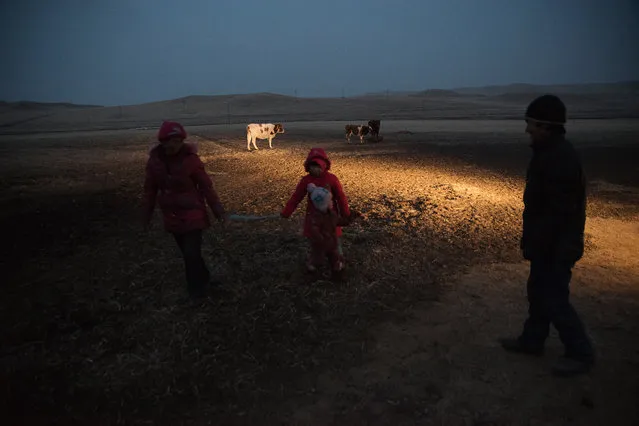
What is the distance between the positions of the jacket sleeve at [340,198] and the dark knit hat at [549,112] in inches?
81.2

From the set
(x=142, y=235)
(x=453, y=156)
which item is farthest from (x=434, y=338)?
(x=453, y=156)

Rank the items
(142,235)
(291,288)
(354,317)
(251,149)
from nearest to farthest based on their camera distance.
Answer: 1. (354,317)
2. (291,288)
3. (142,235)
4. (251,149)

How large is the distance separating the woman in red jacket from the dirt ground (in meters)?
0.95

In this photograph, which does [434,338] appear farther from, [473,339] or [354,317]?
[354,317]

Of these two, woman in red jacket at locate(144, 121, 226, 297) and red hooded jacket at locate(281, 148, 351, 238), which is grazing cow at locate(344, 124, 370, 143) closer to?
red hooded jacket at locate(281, 148, 351, 238)

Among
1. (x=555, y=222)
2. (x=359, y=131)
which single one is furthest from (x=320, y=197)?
(x=359, y=131)

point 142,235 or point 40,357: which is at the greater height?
point 142,235

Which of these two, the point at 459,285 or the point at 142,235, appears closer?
the point at 459,285

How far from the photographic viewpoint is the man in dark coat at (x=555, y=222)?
9.04 ft

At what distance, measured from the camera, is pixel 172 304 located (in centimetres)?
439

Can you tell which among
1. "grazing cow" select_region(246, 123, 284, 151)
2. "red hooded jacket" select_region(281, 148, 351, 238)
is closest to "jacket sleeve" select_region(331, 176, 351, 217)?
"red hooded jacket" select_region(281, 148, 351, 238)

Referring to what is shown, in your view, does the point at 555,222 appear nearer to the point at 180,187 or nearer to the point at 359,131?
the point at 180,187

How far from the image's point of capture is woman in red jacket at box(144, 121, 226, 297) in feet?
12.6

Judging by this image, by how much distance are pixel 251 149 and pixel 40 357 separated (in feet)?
46.6
